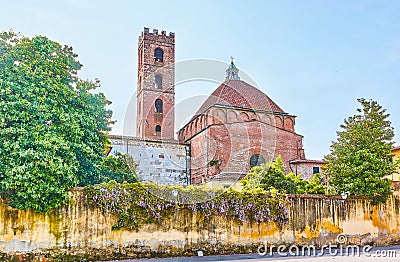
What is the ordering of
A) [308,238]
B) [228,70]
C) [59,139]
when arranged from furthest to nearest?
[228,70]
[308,238]
[59,139]

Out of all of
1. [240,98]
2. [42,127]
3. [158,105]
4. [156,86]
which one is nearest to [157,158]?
[240,98]

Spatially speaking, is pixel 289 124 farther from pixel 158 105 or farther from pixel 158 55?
pixel 158 55

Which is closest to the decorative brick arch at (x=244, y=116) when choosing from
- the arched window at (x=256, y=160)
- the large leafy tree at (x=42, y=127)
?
the arched window at (x=256, y=160)

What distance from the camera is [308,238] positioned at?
13992 millimetres

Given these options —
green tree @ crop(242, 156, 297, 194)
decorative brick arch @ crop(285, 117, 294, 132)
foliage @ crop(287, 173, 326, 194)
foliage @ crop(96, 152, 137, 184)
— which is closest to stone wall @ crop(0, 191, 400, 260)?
foliage @ crop(287, 173, 326, 194)

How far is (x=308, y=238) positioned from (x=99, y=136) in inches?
328

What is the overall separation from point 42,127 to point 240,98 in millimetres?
21507

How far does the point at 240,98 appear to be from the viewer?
Answer: 101ft

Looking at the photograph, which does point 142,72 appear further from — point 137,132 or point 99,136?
point 99,136

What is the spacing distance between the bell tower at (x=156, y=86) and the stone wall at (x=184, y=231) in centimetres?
2418

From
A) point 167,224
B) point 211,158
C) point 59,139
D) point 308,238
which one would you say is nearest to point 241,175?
point 211,158

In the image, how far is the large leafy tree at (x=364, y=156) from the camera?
49.5ft

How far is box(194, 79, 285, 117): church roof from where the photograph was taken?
3019cm

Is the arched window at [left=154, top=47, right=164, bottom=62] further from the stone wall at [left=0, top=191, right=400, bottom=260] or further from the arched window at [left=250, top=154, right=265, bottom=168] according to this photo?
the stone wall at [left=0, top=191, right=400, bottom=260]
